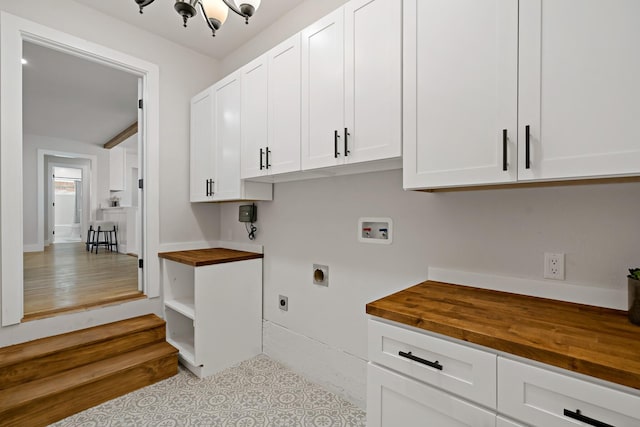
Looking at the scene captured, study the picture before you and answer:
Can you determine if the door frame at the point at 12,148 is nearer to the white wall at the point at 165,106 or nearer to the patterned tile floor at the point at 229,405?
the white wall at the point at 165,106

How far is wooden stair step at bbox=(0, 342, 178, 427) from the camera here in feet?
5.79

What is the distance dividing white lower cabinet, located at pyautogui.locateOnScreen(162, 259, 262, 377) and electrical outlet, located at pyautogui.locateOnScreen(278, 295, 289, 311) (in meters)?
0.23

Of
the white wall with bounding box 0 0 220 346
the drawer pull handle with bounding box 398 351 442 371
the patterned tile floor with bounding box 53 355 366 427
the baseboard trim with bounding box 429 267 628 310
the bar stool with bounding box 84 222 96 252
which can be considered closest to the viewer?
the drawer pull handle with bounding box 398 351 442 371

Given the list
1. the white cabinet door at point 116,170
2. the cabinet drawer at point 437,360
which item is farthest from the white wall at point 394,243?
the white cabinet door at point 116,170

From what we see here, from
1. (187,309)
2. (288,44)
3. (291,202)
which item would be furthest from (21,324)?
(288,44)

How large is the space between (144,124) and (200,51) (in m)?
0.98

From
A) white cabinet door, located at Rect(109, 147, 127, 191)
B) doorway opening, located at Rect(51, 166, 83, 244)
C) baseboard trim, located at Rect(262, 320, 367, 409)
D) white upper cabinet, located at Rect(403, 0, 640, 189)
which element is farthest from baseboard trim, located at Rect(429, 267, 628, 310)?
doorway opening, located at Rect(51, 166, 83, 244)

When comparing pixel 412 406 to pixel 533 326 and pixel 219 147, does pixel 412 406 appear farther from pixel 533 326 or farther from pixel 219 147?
pixel 219 147

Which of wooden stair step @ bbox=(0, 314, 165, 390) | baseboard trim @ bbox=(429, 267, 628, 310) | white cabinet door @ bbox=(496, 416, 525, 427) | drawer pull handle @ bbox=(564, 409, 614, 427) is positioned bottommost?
wooden stair step @ bbox=(0, 314, 165, 390)

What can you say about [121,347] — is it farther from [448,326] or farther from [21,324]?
[448,326]

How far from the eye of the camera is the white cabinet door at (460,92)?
112 cm

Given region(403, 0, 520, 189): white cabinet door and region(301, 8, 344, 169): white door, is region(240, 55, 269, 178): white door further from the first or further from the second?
region(403, 0, 520, 189): white cabinet door

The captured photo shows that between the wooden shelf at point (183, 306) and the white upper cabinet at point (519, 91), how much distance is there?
198 cm

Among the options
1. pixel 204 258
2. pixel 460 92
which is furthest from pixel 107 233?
pixel 460 92
